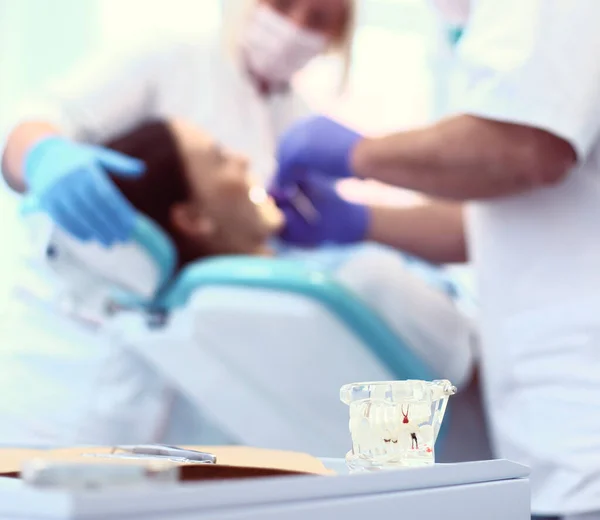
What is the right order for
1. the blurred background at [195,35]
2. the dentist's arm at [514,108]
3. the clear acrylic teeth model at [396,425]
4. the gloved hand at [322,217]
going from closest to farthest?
1. the clear acrylic teeth model at [396,425]
2. the dentist's arm at [514,108]
3. the gloved hand at [322,217]
4. the blurred background at [195,35]

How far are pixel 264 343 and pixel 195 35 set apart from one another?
1.04 metres

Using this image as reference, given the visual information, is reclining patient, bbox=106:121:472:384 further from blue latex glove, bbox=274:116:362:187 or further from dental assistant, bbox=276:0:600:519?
dental assistant, bbox=276:0:600:519

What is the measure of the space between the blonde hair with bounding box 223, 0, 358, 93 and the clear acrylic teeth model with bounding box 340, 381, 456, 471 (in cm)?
167

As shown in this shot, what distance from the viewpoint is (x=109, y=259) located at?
5.11 feet

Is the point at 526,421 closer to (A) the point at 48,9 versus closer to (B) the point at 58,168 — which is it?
(B) the point at 58,168

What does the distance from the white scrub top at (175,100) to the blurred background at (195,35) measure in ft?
0.26

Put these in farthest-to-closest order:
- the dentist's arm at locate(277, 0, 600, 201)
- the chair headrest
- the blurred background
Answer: the blurred background
the chair headrest
the dentist's arm at locate(277, 0, 600, 201)

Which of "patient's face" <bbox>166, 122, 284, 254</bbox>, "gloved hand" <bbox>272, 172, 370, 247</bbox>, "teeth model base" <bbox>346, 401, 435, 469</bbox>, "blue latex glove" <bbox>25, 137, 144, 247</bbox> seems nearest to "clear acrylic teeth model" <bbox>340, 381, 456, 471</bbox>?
"teeth model base" <bbox>346, 401, 435, 469</bbox>

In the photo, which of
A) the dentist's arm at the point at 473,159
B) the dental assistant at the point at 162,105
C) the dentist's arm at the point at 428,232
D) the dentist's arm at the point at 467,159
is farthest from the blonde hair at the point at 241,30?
the dentist's arm at the point at 473,159

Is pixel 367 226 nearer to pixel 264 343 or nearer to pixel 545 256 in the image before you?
pixel 264 343

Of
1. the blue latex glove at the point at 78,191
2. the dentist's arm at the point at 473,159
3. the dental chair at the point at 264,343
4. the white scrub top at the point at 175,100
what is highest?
the white scrub top at the point at 175,100

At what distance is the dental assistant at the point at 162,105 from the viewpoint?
144 cm

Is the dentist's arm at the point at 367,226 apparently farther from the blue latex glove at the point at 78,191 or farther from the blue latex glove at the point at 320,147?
the blue latex glove at the point at 78,191

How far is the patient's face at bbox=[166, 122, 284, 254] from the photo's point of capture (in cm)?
177
